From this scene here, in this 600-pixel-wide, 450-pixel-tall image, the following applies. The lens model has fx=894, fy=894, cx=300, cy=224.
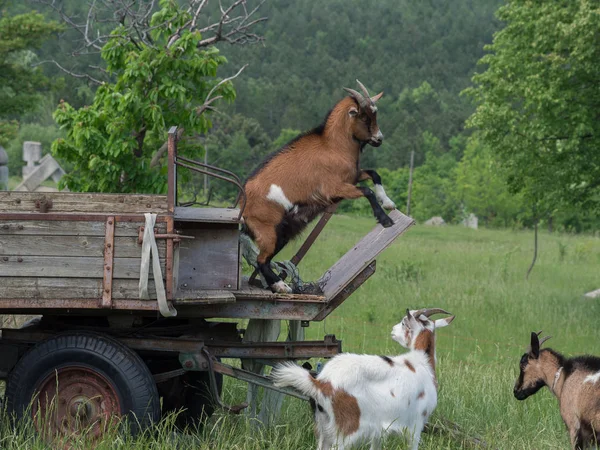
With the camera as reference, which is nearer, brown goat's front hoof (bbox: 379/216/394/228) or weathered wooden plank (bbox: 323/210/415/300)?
weathered wooden plank (bbox: 323/210/415/300)

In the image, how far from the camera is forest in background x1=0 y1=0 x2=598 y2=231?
46750 mm

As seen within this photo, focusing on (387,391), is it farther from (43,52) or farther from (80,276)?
(43,52)

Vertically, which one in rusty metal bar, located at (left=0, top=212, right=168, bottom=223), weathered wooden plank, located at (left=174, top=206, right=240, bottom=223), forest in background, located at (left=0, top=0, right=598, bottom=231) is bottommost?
rusty metal bar, located at (left=0, top=212, right=168, bottom=223)

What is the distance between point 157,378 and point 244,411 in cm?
87

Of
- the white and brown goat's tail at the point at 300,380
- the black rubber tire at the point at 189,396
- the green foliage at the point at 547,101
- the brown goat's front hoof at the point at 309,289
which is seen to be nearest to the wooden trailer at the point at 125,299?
the brown goat's front hoof at the point at 309,289

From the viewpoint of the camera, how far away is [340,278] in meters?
6.47

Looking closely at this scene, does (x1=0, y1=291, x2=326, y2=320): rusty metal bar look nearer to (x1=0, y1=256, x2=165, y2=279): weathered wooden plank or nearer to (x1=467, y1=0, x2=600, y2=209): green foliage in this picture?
(x1=0, y1=256, x2=165, y2=279): weathered wooden plank

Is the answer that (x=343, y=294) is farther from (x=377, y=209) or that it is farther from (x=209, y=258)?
(x=209, y=258)

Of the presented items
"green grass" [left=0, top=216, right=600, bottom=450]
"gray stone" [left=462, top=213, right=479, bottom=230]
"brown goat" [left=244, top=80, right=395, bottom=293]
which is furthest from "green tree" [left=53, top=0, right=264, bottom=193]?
"gray stone" [left=462, top=213, right=479, bottom=230]

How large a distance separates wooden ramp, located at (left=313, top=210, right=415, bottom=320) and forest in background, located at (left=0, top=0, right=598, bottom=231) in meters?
4.48

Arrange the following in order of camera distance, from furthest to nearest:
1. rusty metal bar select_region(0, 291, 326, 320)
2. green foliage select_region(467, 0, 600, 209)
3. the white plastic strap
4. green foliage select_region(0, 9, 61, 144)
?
1. green foliage select_region(0, 9, 61, 144)
2. green foliage select_region(467, 0, 600, 209)
3. rusty metal bar select_region(0, 291, 326, 320)
4. the white plastic strap

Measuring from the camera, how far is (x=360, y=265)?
20.9ft

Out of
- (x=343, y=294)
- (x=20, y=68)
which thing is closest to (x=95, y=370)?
(x=343, y=294)

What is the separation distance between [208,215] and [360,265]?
1.14m
